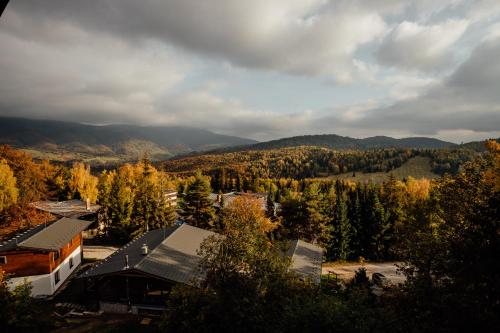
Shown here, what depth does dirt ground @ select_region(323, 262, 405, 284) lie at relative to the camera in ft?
148

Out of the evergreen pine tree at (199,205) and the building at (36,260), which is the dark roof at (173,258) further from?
the evergreen pine tree at (199,205)

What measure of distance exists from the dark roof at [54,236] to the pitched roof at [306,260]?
24.8 meters

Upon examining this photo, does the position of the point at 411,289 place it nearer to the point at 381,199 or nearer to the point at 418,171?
the point at 381,199

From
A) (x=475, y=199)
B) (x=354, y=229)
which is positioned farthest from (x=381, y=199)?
(x=475, y=199)

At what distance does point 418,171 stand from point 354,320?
204259 millimetres

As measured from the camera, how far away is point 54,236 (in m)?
33.4

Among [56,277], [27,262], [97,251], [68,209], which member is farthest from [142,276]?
[68,209]

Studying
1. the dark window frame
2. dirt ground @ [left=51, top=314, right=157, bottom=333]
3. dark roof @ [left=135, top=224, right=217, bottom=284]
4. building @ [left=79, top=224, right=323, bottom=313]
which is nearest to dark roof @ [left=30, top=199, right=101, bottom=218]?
the dark window frame

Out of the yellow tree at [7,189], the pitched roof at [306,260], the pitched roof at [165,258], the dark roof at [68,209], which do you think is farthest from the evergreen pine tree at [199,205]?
the yellow tree at [7,189]

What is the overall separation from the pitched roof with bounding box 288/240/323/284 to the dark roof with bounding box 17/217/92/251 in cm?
2477

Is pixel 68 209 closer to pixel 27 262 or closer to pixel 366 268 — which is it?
pixel 27 262

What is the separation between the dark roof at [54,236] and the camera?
30.3m

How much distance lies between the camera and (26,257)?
29734mm

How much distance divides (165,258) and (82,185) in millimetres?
54215
